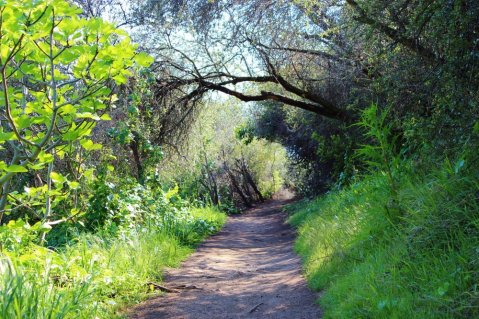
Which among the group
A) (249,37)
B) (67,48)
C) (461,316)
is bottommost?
(461,316)

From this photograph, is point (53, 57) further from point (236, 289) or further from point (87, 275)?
point (236, 289)

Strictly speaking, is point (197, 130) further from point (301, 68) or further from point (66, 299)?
point (66, 299)

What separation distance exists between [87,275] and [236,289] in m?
2.19

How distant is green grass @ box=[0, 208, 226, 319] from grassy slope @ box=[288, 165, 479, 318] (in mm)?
2314

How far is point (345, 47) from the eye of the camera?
11.1 m

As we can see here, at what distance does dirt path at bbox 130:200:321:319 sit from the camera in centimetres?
561

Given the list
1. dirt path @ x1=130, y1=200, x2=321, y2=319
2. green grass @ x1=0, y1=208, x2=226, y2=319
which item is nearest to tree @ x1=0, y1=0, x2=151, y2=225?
green grass @ x1=0, y1=208, x2=226, y2=319

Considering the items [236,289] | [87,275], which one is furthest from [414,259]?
[87,275]

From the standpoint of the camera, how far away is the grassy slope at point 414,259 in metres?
3.62

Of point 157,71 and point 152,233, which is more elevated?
point 157,71

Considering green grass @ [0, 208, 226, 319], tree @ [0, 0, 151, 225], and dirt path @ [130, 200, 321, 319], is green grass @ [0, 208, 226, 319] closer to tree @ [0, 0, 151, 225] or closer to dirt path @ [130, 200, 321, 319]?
dirt path @ [130, 200, 321, 319]

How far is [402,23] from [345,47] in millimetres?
4310

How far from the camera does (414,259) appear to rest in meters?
4.37

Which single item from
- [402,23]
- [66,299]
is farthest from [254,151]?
[66,299]
